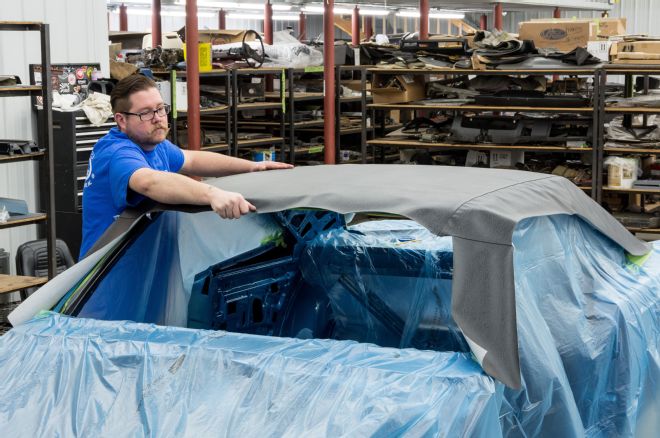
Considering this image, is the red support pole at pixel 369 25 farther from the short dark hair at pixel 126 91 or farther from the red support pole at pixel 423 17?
the short dark hair at pixel 126 91

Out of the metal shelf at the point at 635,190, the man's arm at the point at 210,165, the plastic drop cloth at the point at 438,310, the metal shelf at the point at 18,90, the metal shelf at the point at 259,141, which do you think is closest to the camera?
the plastic drop cloth at the point at 438,310

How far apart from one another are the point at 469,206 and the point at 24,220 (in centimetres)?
454

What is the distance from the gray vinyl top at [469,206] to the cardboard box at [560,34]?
9.34m

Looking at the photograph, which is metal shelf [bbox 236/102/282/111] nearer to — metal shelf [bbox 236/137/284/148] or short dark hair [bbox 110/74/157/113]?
metal shelf [bbox 236/137/284/148]

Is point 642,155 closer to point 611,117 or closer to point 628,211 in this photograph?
point 628,211

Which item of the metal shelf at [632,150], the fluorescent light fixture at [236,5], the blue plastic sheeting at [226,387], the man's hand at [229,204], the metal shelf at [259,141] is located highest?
the fluorescent light fixture at [236,5]

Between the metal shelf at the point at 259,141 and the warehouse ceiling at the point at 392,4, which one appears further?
the warehouse ceiling at the point at 392,4

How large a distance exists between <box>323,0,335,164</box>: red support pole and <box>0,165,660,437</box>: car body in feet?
25.9

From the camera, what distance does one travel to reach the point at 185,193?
2631 mm

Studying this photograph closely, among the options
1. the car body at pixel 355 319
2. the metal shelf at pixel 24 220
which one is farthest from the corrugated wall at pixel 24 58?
the car body at pixel 355 319

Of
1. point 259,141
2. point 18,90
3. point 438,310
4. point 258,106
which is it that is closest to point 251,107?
point 258,106

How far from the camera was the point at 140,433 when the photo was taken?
7.08 feet

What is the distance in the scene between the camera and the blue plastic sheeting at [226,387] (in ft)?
6.65

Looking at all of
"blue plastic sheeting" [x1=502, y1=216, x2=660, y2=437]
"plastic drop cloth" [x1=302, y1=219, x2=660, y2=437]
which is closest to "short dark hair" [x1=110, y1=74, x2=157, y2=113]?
"plastic drop cloth" [x1=302, y1=219, x2=660, y2=437]
